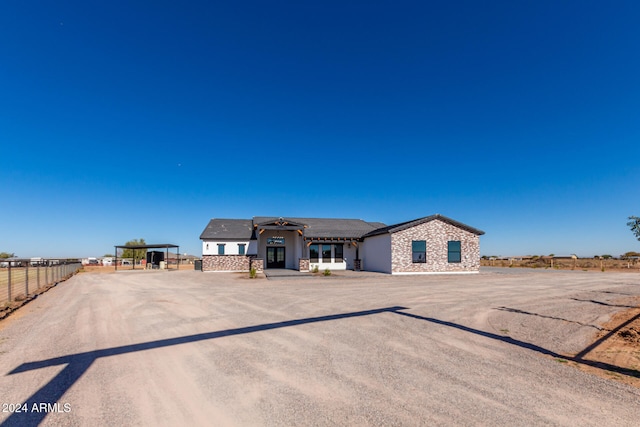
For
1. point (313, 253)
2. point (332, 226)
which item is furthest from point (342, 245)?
point (332, 226)

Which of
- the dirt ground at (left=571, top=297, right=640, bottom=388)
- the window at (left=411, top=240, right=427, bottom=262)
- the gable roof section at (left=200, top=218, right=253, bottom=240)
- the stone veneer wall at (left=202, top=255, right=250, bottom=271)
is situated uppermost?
the gable roof section at (left=200, top=218, right=253, bottom=240)

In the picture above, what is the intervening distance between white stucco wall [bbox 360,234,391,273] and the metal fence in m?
20.1

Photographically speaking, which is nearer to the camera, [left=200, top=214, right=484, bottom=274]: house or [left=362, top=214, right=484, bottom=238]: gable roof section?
[left=362, top=214, right=484, bottom=238]: gable roof section

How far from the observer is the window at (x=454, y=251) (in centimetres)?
2538

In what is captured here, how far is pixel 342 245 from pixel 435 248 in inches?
322

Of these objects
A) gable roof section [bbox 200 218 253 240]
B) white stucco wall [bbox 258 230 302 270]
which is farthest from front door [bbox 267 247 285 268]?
gable roof section [bbox 200 218 253 240]

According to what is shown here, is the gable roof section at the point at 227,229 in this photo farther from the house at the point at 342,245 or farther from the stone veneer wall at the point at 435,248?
the stone veneer wall at the point at 435,248

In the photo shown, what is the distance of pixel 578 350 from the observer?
5.67 metres

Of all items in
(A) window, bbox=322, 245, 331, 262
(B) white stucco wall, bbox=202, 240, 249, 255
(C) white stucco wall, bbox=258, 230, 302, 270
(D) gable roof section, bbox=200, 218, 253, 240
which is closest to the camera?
(A) window, bbox=322, 245, 331, 262

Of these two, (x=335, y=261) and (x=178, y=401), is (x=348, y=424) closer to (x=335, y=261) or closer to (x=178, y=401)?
(x=178, y=401)

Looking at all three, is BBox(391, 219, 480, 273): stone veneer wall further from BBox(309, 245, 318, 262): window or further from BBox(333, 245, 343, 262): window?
BBox(309, 245, 318, 262): window

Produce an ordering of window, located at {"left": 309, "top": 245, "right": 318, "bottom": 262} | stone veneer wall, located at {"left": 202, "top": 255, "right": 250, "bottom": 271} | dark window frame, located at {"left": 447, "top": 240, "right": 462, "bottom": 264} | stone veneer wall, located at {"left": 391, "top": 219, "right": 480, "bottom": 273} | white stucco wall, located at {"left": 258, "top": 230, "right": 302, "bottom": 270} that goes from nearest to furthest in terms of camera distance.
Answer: stone veneer wall, located at {"left": 391, "top": 219, "right": 480, "bottom": 273} < dark window frame, located at {"left": 447, "top": 240, "right": 462, "bottom": 264} < window, located at {"left": 309, "top": 245, "right": 318, "bottom": 262} < stone veneer wall, located at {"left": 202, "top": 255, "right": 250, "bottom": 271} < white stucco wall, located at {"left": 258, "top": 230, "right": 302, "bottom": 270}

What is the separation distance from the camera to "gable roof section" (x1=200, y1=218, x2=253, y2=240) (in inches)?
1179

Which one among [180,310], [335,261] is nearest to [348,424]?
[180,310]
